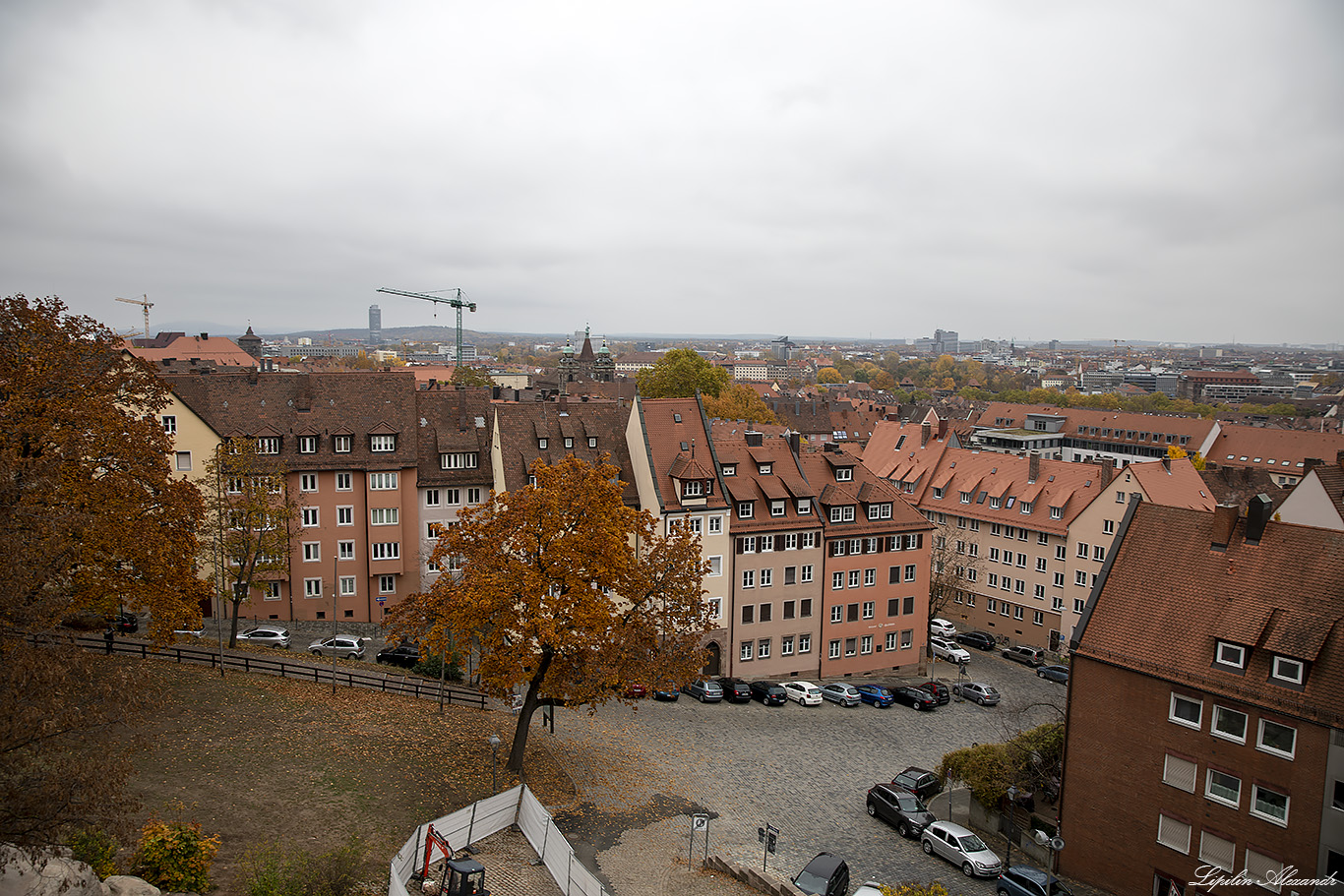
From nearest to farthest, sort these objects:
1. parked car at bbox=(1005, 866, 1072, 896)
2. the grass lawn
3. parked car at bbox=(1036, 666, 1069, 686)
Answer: the grass lawn, parked car at bbox=(1005, 866, 1072, 896), parked car at bbox=(1036, 666, 1069, 686)

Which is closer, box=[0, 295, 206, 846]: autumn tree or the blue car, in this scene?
box=[0, 295, 206, 846]: autumn tree

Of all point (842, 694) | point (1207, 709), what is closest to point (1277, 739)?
point (1207, 709)

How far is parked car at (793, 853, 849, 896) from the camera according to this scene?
2636cm

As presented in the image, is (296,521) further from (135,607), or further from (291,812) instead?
(291,812)

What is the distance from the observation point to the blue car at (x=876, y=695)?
1906 inches

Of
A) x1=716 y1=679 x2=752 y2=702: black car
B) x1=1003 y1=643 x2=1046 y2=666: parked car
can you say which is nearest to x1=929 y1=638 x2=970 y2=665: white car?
x1=1003 y1=643 x2=1046 y2=666: parked car

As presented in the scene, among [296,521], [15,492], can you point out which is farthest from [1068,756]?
[296,521]

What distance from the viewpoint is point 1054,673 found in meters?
55.8

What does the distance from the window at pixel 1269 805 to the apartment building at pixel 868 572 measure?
28659mm

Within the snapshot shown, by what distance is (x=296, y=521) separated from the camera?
53688mm

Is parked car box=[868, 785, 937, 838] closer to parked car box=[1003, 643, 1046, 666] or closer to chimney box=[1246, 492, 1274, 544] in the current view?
chimney box=[1246, 492, 1274, 544]

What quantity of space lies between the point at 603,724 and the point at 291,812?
1790 centimetres

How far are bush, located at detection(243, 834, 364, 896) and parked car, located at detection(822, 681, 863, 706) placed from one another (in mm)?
31721

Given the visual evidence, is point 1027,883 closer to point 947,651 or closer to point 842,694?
point 842,694
